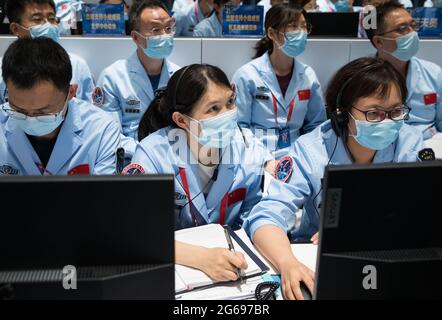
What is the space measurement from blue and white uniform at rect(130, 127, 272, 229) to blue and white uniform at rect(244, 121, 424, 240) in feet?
0.35

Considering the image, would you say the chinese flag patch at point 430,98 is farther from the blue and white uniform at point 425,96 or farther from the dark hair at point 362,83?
the dark hair at point 362,83

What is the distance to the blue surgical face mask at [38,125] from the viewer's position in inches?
56.1

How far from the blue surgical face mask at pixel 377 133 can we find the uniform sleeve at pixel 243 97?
4.08 feet

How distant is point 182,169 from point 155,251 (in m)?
0.77

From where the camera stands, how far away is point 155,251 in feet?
2.30

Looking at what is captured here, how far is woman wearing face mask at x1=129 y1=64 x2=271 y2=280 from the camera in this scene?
4.72 feet

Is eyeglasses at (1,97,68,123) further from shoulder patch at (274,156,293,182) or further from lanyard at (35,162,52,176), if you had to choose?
shoulder patch at (274,156,293,182)

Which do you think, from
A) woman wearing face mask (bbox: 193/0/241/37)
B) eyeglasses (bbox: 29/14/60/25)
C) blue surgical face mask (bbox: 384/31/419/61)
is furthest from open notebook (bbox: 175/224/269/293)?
woman wearing face mask (bbox: 193/0/241/37)

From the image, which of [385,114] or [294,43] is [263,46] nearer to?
[294,43]

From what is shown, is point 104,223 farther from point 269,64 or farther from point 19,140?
point 269,64

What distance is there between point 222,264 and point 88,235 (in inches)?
19.0

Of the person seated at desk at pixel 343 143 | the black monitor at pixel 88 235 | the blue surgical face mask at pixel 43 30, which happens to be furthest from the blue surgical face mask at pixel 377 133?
the blue surgical face mask at pixel 43 30

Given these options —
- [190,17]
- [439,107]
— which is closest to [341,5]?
[190,17]

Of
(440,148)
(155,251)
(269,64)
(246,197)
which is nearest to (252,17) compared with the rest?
(269,64)
